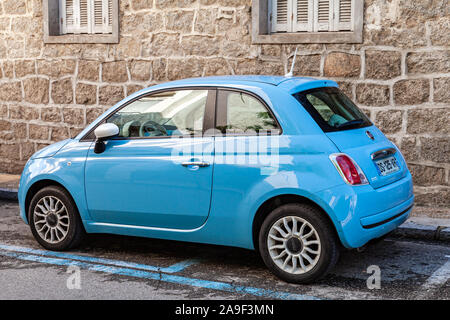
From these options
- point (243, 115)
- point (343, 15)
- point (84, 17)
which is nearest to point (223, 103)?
point (243, 115)

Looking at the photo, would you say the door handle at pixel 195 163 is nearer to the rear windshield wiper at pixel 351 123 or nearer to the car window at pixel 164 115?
the car window at pixel 164 115

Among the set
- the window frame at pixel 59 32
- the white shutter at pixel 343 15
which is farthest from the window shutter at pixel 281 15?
the window frame at pixel 59 32

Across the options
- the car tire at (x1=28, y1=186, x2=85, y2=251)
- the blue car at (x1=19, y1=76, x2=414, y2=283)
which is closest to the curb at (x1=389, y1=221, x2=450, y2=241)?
the blue car at (x1=19, y1=76, x2=414, y2=283)

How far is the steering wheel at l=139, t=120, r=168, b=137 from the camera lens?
6.23 m

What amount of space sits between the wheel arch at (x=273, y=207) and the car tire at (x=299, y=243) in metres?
0.03

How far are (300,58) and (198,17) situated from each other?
5.69ft

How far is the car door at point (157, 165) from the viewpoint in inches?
232

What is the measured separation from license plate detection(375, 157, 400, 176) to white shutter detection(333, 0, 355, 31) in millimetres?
3924

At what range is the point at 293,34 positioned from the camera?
9586 mm

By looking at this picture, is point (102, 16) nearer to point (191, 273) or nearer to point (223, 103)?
point (223, 103)

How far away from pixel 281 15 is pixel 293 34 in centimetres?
56

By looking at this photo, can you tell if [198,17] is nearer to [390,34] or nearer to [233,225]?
[390,34]

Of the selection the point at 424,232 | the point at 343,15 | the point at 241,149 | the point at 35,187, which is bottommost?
the point at 424,232
